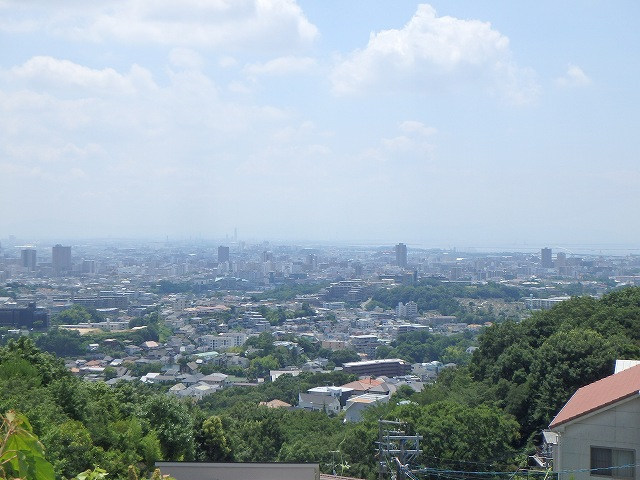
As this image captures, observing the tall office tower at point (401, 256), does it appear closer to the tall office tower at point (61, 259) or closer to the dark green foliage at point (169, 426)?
the tall office tower at point (61, 259)

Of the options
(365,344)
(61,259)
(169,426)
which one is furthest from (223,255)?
(169,426)

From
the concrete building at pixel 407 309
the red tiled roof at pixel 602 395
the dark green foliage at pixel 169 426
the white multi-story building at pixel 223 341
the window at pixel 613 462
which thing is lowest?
the white multi-story building at pixel 223 341

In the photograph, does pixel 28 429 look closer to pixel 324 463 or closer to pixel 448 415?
pixel 448 415

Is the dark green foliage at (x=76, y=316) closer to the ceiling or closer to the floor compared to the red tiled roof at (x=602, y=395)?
closer to the floor

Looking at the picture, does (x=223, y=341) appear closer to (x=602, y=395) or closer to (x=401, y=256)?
(x=602, y=395)

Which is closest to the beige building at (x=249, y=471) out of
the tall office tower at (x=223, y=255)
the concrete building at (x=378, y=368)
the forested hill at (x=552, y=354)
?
the forested hill at (x=552, y=354)

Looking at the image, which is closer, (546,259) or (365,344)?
(365,344)

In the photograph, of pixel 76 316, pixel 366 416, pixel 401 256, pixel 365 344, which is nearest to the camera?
pixel 366 416

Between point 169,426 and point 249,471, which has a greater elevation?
point 249,471
